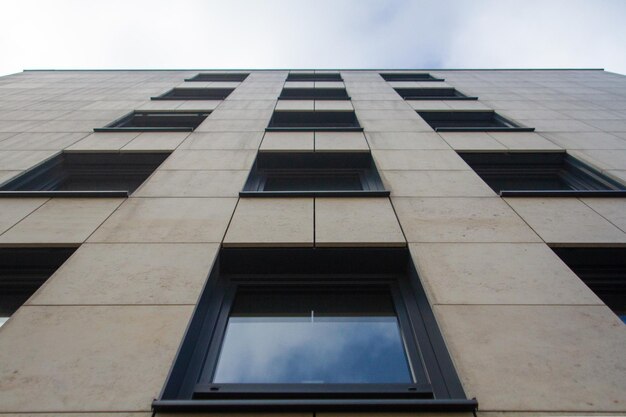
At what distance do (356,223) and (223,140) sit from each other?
5134 millimetres

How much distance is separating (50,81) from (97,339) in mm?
17669

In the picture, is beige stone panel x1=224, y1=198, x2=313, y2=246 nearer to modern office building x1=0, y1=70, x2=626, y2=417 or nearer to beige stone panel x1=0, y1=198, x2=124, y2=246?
modern office building x1=0, y1=70, x2=626, y2=417

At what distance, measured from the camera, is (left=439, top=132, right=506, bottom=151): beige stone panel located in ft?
29.7

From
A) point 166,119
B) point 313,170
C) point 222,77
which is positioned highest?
point 222,77

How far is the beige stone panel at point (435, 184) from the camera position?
22.5ft

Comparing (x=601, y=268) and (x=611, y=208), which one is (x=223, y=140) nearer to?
(x=601, y=268)

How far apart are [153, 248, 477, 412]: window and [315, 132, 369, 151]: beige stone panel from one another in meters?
4.17

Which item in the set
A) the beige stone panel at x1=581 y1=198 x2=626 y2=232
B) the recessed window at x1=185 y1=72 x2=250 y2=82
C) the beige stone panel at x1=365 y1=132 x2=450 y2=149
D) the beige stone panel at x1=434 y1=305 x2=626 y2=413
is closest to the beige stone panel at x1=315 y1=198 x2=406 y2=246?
the beige stone panel at x1=434 y1=305 x2=626 y2=413

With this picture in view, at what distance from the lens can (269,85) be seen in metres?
16.0

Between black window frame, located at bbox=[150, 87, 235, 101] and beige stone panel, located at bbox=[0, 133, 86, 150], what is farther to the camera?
black window frame, located at bbox=[150, 87, 235, 101]

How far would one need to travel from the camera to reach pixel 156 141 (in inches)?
372

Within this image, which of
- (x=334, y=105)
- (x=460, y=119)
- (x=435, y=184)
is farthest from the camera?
(x=334, y=105)

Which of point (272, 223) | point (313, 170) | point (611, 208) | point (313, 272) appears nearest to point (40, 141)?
point (313, 170)

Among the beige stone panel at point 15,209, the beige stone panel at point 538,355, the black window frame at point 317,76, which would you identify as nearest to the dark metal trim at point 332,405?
the beige stone panel at point 538,355
